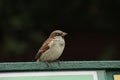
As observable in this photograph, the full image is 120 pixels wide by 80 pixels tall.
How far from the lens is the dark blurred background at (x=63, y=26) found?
9773 millimetres

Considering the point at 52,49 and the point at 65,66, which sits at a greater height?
the point at 65,66

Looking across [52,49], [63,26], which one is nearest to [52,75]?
[52,49]

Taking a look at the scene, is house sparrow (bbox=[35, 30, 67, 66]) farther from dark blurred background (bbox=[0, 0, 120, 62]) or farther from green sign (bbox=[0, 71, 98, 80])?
dark blurred background (bbox=[0, 0, 120, 62])

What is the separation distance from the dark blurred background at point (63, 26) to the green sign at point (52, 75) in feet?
16.5

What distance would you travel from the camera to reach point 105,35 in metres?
10.5

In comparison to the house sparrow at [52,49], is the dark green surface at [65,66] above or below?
above

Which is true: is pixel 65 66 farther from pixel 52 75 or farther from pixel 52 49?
pixel 52 49

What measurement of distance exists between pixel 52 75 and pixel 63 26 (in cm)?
580

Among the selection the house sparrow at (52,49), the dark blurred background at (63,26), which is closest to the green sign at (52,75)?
the house sparrow at (52,49)

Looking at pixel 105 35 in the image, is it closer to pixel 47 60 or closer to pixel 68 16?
pixel 68 16

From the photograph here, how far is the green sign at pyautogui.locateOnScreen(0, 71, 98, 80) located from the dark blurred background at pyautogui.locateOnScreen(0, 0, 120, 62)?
502 cm

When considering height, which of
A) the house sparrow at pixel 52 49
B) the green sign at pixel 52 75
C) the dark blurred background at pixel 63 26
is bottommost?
the dark blurred background at pixel 63 26

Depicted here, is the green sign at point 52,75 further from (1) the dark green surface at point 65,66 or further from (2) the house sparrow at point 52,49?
(2) the house sparrow at point 52,49

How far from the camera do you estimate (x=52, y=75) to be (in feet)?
14.9
